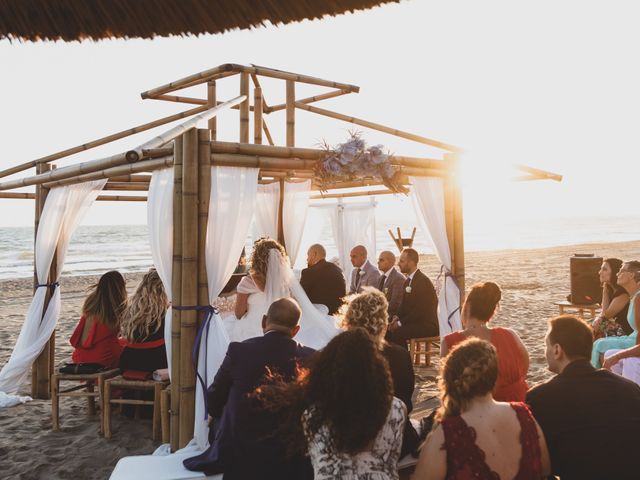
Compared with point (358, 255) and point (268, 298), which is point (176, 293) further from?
point (358, 255)

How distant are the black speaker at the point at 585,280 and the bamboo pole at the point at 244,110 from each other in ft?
18.3

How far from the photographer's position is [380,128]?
6.66 meters

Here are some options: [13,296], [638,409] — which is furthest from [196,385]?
[13,296]

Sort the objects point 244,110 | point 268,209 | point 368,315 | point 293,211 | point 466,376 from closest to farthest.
A: point 466,376 → point 368,315 → point 244,110 → point 293,211 → point 268,209

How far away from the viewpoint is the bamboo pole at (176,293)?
4316 millimetres

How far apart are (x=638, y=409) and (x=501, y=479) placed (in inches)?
28.0

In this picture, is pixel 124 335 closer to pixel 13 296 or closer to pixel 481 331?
pixel 481 331

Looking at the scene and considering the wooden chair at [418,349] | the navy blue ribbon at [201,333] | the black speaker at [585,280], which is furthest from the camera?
the black speaker at [585,280]

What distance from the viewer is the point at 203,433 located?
406cm

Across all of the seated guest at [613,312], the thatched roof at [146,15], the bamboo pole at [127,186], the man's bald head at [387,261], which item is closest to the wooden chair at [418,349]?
the man's bald head at [387,261]

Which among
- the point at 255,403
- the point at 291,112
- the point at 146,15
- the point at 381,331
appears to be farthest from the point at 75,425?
the point at 291,112

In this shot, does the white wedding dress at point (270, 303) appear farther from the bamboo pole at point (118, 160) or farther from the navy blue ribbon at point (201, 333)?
the bamboo pole at point (118, 160)

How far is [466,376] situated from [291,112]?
5.66 metres

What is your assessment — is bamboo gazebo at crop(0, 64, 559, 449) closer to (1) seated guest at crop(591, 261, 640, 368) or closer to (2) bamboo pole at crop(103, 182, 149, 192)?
(2) bamboo pole at crop(103, 182, 149, 192)
